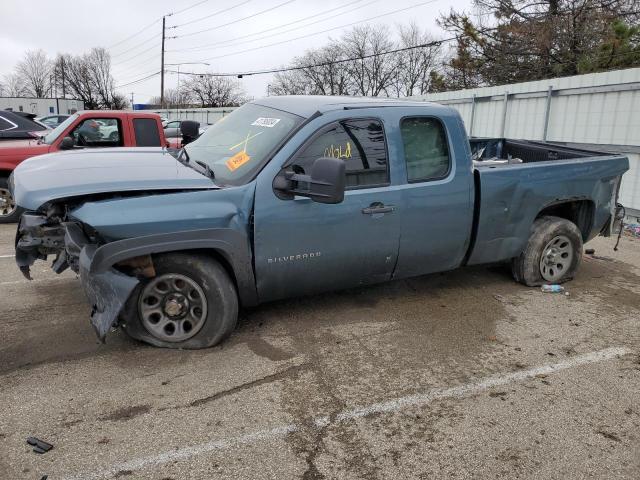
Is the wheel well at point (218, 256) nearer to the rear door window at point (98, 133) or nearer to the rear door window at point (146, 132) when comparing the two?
the rear door window at point (146, 132)

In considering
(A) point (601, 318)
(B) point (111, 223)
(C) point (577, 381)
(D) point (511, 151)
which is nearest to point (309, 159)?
(B) point (111, 223)

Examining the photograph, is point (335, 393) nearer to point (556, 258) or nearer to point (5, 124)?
point (556, 258)

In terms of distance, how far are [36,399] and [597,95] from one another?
9960 mm

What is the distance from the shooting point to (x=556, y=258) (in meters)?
5.61

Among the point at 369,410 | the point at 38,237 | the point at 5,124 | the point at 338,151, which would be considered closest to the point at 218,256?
the point at 338,151

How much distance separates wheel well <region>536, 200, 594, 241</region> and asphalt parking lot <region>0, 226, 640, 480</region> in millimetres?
1086

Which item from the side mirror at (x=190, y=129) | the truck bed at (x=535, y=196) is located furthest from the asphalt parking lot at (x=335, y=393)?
the side mirror at (x=190, y=129)

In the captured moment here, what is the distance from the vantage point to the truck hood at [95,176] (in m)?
3.50

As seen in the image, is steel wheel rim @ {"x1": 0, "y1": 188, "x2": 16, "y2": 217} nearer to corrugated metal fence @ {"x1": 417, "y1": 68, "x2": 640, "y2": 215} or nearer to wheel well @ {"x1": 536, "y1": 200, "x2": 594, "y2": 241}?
wheel well @ {"x1": 536, "y1": 200, "x2": 594, "y2": 241}

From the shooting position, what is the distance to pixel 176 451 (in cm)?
274

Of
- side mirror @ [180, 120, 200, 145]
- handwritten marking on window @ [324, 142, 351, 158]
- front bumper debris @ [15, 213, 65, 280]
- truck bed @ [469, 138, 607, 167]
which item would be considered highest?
side mirror @ [180, 120, 200, 145]

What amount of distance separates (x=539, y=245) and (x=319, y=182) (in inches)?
116

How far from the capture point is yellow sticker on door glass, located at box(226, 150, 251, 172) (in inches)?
158

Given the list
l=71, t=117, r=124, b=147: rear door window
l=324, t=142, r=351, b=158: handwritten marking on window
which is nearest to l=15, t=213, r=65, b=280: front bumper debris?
l=324, t=142, r=351, b=158: handwritten marking on window
